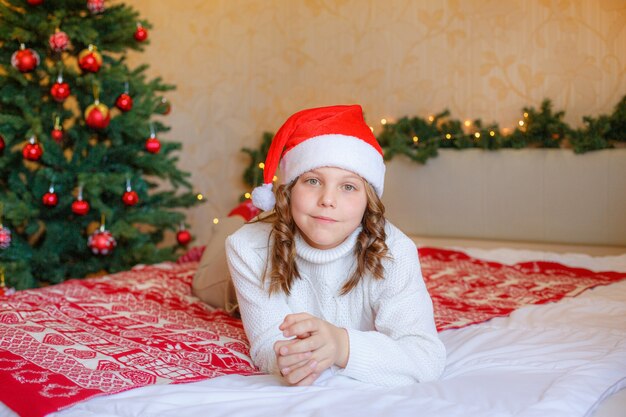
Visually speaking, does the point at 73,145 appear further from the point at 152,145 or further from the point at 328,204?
the point at 328,204

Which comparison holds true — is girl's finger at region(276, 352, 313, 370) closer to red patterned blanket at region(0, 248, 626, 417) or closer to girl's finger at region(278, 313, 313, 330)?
girl's finger at region(278, 313, 313, 330)

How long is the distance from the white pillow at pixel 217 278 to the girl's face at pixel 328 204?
63 centimetres

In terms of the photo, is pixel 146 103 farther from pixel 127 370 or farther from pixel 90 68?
pixel 127 370

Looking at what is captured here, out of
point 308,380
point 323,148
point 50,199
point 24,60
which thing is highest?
point 24,60

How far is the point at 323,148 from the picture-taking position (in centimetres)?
144

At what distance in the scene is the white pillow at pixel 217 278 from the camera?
2039 mm

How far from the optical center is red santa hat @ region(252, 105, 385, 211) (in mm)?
1443

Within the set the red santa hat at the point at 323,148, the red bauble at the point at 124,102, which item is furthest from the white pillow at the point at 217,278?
the red bauble at the point at 124,102

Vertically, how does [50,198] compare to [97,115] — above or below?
A: below

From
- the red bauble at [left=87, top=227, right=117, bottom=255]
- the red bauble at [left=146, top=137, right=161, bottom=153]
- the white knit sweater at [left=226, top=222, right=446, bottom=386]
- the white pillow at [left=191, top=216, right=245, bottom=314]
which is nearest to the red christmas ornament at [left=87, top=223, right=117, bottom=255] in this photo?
the red bauble at [left=87, top=227, right=117, bottom=255]

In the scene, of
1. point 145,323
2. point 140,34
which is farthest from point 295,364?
point 140,34

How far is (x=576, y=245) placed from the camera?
3.28 m

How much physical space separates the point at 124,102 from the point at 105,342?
180cm

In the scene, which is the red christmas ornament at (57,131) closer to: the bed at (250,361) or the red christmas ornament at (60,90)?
the red christmas ornament at (60,90)
